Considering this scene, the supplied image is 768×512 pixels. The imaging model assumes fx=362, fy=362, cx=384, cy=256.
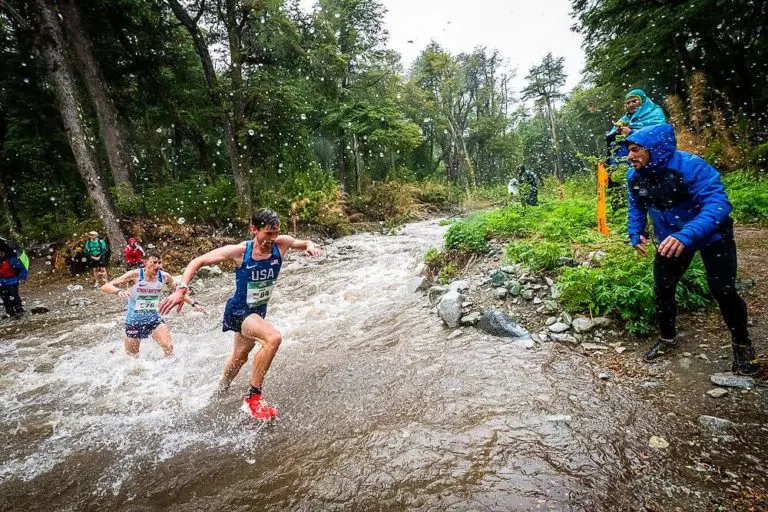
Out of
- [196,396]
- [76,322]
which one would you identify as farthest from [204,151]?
[196,396]

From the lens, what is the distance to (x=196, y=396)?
4172 millimetres

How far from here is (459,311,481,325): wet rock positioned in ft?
16.5

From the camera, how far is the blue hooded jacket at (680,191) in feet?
9.08

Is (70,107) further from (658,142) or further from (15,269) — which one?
(658,142)

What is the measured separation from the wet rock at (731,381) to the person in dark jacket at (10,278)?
12.1 metres

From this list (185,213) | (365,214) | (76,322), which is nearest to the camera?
(76,322)

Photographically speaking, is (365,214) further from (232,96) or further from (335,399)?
(335,399)

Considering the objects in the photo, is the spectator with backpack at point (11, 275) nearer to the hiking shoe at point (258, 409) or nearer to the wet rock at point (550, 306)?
the hiking shoe at point (258, 409)

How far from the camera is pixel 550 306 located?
4.68m

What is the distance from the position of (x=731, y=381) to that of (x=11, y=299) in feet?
40.5

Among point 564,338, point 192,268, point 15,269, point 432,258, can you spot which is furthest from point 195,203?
point 564,338

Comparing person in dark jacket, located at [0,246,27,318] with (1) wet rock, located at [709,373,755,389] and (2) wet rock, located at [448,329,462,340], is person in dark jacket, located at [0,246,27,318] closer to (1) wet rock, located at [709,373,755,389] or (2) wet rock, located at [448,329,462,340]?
(2) wet rock, located at [448,329,462,340]

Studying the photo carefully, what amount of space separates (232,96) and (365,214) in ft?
29.1

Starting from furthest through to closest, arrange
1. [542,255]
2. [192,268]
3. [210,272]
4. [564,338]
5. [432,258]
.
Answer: [210,272] → [432,258] → [542,255] → [564,338] → [192,268]
